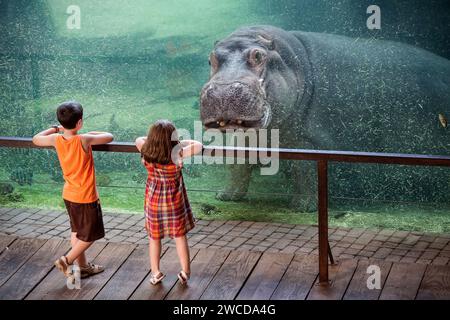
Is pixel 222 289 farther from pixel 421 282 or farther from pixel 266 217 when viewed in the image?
pixel 266 217

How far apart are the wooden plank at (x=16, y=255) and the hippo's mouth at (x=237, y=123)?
227 cm

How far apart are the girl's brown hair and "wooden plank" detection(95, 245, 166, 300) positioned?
796 mm

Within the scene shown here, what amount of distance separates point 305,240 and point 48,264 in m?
1.99

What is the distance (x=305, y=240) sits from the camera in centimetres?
552

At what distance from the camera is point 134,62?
10758 mm

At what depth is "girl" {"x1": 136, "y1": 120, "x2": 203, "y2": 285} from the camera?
12.5ft

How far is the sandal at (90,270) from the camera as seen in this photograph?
4293 millimetres

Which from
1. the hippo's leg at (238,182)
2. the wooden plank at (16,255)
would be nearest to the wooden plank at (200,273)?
the wooden plank at (16,255)

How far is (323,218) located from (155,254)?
0.97 metres

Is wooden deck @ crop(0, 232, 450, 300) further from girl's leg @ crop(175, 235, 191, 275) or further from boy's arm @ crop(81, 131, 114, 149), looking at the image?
boy's arm @ crop(81, 131, 114, 149)

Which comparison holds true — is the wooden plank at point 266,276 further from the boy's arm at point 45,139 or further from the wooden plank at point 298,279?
the boy's arm at point 45,139

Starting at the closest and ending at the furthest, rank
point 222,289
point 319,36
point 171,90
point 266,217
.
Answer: point 222,289, point 266,217, point 319,36, point 171,90

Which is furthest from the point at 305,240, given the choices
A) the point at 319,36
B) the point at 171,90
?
the point at 171,90

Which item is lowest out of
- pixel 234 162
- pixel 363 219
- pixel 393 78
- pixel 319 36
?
pixel 363 219
